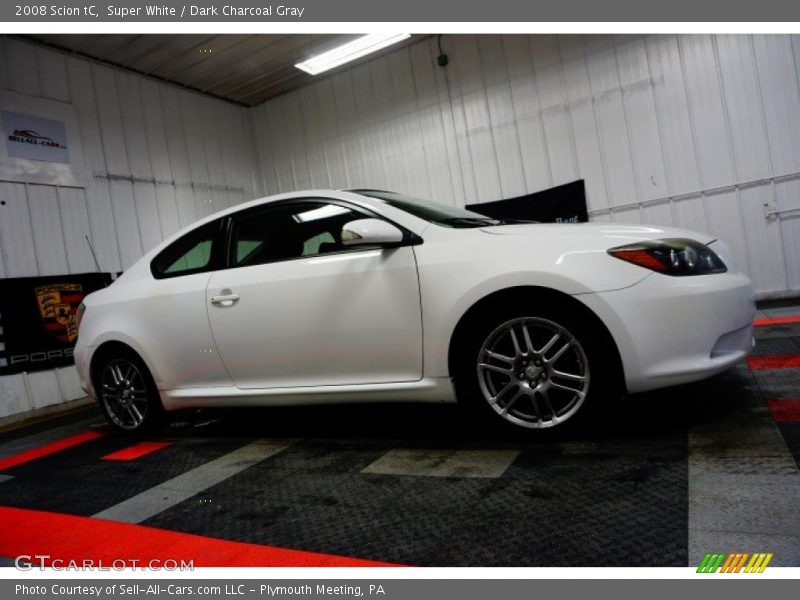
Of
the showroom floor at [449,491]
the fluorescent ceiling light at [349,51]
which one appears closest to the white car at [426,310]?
the showroom floor at [449,491]

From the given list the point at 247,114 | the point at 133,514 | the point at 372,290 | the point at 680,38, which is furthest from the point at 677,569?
the point at 247,114

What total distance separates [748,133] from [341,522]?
7.95 m

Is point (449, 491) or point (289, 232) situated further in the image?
point (289, 232)

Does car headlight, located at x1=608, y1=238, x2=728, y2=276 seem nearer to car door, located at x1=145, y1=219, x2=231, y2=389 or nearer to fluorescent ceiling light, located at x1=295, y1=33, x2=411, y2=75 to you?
car door, located at x1=145, y1=219, x2=231, y2=389

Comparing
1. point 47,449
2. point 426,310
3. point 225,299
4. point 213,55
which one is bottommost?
point 47,449

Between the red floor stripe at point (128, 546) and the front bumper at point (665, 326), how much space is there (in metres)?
1.23

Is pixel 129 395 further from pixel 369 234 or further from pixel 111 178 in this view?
→ pixel 111 178

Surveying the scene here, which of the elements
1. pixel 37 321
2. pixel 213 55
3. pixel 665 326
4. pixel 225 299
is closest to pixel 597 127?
pixel 213 55

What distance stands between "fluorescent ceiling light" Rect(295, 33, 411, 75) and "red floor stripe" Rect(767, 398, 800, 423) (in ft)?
25.1

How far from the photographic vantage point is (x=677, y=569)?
1.26 m

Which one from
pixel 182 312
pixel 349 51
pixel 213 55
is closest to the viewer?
pixel 182 312

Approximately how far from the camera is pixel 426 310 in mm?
2373

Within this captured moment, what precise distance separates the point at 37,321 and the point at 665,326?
6.98m

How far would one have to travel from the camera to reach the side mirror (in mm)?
2385
